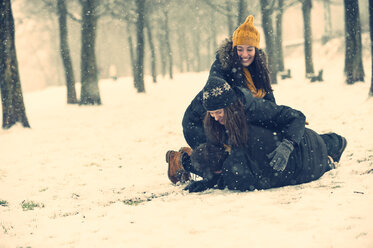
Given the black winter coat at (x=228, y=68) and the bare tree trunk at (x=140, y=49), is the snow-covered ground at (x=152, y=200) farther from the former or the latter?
the bare tree trunk at (x=140, y=49)

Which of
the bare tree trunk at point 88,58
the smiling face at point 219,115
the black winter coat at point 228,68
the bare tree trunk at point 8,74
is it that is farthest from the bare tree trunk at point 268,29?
the smiling face at point 219,115

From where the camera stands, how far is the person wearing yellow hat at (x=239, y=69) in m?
4.51

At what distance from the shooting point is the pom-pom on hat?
398 cm

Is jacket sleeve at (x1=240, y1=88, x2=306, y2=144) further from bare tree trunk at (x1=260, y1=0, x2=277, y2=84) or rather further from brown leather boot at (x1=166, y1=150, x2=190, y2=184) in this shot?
bare tree trunk at (x1=260, y1=0, x2=277, y2=84)

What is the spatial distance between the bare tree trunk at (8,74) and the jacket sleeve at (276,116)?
26.3 ft

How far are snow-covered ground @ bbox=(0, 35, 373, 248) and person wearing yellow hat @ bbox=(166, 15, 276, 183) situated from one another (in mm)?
829

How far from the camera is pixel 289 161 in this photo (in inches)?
168

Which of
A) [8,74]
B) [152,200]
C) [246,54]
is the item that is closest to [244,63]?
[246,54]

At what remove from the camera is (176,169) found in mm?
4969

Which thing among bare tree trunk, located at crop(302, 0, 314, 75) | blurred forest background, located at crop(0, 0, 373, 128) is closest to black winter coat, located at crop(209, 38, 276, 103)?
blurred forest background, located at crop(0, 0, 373, 128)

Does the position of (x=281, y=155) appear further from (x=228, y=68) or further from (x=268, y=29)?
(x=268, y=29)

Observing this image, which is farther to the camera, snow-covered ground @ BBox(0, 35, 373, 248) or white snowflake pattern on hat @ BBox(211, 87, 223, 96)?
white snowflake pattern on hat @ BBox(211, 87, 223, 96)

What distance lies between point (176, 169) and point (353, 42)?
1029cm

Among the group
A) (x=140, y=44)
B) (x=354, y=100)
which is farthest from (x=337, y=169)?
(x=140, y=44)
